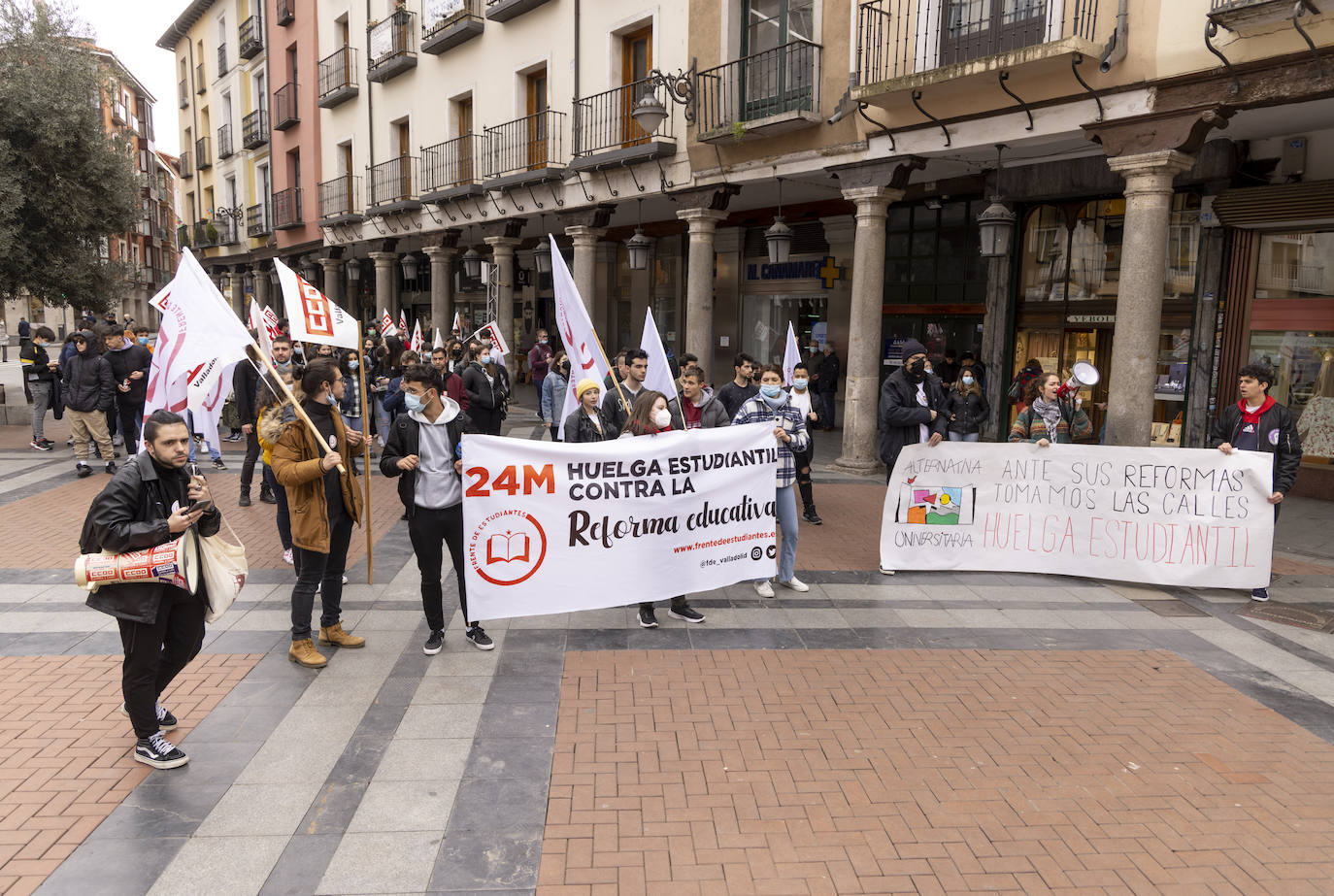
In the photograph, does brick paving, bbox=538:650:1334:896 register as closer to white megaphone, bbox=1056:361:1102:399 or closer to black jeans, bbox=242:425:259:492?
white megaphone, bbox=1056:361:1102:399

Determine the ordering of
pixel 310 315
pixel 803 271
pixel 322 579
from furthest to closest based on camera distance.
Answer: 1. pixel 803 271
2. pixel 310 315
3. pixel 322 579

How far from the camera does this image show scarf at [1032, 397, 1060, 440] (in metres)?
7.72

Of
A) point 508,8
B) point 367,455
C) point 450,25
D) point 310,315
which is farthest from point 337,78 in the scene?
point 367,455

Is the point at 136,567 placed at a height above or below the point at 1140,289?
below

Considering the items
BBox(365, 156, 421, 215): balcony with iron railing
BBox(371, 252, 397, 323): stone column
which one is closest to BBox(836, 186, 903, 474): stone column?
BBox(365, 156, 421, 215): balcony with iron railing

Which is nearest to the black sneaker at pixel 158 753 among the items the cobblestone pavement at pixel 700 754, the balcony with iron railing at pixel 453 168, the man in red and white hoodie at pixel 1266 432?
the cobblestone pavement at pixel 700 754

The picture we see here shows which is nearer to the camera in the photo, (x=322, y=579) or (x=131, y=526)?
(x=131, y=526)

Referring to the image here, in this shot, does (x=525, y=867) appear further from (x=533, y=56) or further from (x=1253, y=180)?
(x=533, y=56)

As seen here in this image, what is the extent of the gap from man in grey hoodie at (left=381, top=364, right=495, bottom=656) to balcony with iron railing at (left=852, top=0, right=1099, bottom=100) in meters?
7.84

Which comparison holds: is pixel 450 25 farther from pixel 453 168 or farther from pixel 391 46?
pixel 391 46

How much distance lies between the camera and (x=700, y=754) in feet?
14.4

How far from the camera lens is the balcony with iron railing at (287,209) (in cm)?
2969

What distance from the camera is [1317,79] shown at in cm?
797

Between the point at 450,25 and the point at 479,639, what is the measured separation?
60.9 feet
